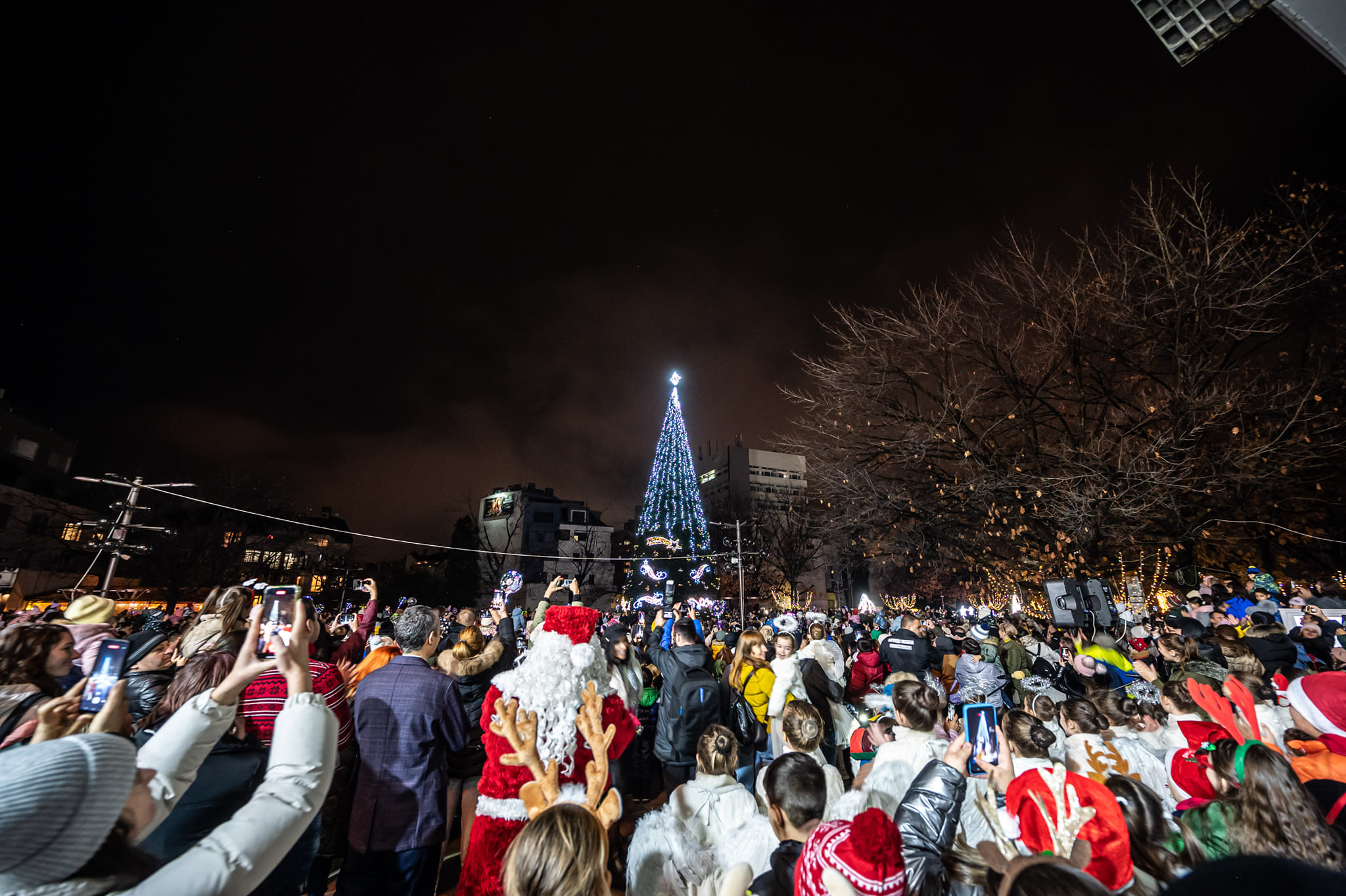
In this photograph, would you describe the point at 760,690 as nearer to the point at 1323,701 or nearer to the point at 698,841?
the point at 698,841

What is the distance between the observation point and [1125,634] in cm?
1049

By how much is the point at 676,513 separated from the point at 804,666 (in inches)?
1324

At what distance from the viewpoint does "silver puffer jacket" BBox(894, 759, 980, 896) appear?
7.75ft

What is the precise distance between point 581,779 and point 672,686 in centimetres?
254

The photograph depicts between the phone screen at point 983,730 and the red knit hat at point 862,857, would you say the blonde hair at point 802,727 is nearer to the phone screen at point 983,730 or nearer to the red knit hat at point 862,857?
the phone screen at point 983,730

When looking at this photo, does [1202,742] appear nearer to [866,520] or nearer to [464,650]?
[464,650]

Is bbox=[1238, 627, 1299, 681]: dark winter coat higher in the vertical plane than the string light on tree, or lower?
lower

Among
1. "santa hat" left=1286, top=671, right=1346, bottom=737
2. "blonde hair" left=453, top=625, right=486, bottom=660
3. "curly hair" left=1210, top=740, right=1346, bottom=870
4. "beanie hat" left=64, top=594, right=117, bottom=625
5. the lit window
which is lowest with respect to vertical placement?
"curly hair" left=1210, top=740, right=1346, bottom=870

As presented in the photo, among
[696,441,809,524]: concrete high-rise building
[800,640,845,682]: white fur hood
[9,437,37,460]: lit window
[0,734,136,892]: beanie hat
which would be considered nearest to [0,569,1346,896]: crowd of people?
[0,734,136,892]: beanie hat

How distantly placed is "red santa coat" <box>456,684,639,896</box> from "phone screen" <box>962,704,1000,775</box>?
6.78 feet

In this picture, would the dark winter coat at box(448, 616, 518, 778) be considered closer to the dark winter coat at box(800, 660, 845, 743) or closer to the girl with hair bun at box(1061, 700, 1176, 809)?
the dark winter coat at box(800, 660, 845, 743)

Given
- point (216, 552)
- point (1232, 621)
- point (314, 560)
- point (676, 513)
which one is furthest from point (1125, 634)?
point (314, 560)

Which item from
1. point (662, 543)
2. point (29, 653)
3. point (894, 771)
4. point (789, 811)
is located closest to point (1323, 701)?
point (894, 771)

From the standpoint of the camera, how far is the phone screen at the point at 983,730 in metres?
3.20
